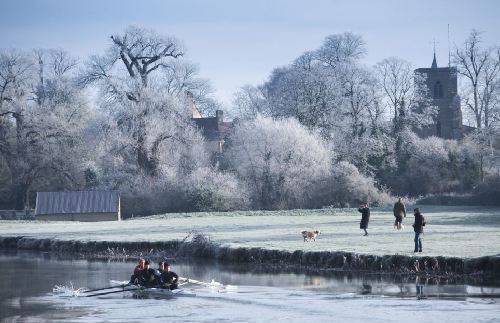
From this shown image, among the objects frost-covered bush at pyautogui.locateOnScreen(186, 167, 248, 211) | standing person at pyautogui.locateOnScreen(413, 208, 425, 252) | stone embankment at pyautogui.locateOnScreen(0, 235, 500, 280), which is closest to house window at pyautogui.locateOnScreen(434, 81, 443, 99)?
frost-covered bush at pyautogui.locateOnScreen(186, 167, 248, 211)

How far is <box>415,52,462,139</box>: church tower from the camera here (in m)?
119

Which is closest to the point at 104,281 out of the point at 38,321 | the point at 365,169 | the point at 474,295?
the point at 38,321

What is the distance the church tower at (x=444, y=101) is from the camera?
11938 cm

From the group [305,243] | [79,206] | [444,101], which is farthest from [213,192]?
[444,101]

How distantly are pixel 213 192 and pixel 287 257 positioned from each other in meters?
44.5

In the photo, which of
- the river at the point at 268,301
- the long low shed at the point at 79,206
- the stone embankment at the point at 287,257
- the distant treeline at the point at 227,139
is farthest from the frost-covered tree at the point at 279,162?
the river at the point at 268,301

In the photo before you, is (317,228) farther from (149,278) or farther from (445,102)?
(445,102)

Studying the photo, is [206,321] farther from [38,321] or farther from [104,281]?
[104,281]

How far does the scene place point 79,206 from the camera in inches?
3472

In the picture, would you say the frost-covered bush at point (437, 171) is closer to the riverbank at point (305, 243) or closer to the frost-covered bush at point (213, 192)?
the riverbank at point (305, 243)

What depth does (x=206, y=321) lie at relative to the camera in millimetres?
29297

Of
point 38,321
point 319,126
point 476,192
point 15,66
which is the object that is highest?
point 15,66

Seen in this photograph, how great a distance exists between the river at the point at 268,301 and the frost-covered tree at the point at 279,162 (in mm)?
48780

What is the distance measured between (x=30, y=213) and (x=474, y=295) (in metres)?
65.1
